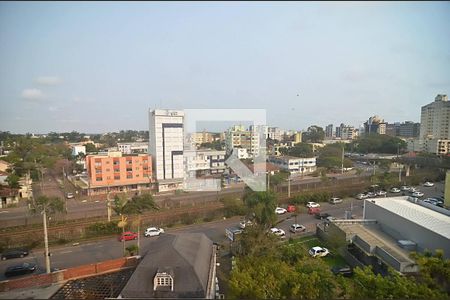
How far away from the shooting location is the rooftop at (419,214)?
616 centimetres

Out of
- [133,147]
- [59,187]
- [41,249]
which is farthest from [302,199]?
[133,147]

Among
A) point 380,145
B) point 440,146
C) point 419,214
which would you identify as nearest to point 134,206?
point 419,214

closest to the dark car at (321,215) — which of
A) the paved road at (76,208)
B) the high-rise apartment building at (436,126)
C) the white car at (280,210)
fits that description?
the white car at (280,210)

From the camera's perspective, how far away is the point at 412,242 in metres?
6.42

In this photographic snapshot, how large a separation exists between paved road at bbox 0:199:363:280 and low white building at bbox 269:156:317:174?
8461 mm

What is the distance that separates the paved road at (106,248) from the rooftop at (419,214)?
204 centimetres

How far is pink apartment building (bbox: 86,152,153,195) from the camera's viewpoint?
45.1ft

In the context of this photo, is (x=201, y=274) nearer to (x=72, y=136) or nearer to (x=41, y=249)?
(x=41, y=249)

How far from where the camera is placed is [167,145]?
14617mm

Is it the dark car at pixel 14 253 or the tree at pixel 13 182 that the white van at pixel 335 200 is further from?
the tree at pixel 13 182

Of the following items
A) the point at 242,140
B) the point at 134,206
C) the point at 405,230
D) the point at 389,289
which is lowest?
the point at 134,206

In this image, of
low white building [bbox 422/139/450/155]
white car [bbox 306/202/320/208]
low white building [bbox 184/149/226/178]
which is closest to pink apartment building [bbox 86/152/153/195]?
low white building [bbox 184/149/226/178]

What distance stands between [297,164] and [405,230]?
12279 mm

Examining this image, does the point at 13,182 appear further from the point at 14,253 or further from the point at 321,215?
the point at 321,215
